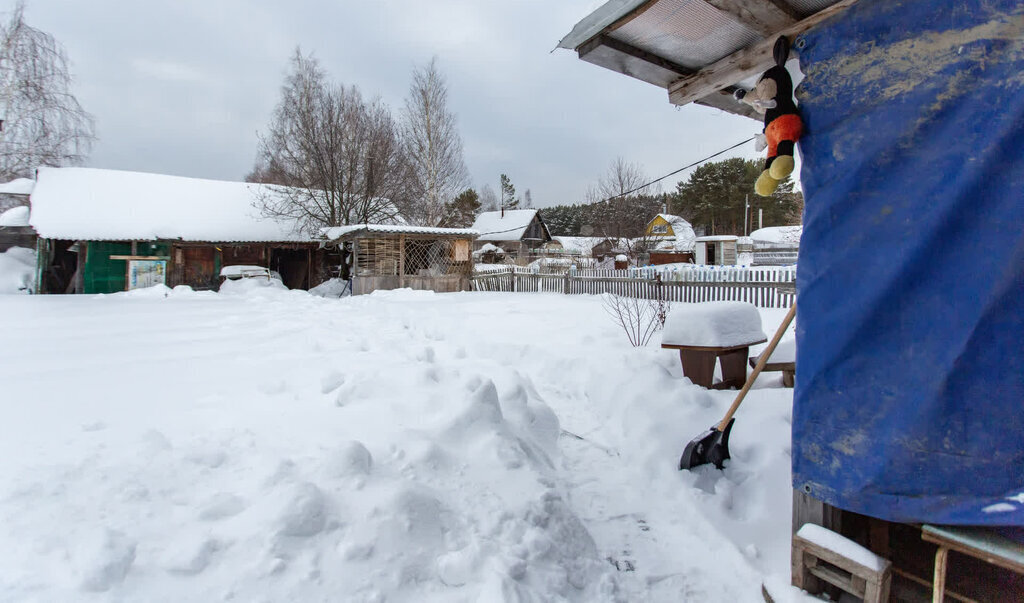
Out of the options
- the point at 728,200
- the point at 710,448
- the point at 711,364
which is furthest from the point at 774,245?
the point at 710,448

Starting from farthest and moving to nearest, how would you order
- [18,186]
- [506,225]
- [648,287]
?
[506,225] → [18,186] → [648,287]

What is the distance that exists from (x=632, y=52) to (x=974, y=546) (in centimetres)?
274

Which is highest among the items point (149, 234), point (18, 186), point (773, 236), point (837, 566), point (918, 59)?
point (773, 236)

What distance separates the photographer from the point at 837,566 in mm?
1905

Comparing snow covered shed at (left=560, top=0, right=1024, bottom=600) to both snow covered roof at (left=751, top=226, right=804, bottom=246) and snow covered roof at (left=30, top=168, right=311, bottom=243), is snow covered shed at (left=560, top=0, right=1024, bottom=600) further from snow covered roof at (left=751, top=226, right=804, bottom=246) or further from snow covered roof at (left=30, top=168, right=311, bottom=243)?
snow covered roof at (left=751, top=226, right=804, bottom=246)

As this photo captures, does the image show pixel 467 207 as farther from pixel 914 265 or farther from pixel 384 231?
pixel 914 265

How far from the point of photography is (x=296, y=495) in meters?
2.00

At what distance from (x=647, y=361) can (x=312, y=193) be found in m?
19.7

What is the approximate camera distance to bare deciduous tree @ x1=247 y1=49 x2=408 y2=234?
20172mm

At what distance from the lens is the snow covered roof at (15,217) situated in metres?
17.6

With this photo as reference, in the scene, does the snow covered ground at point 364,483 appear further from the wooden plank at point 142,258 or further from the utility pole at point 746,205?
the utility pole at point 746,205

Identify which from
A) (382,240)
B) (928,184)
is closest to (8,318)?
(928,184)

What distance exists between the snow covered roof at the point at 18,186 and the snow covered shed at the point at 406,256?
37.0 ft

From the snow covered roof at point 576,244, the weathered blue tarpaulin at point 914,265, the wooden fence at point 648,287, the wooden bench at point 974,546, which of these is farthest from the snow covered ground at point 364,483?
the snow covered roof at point 576,244
